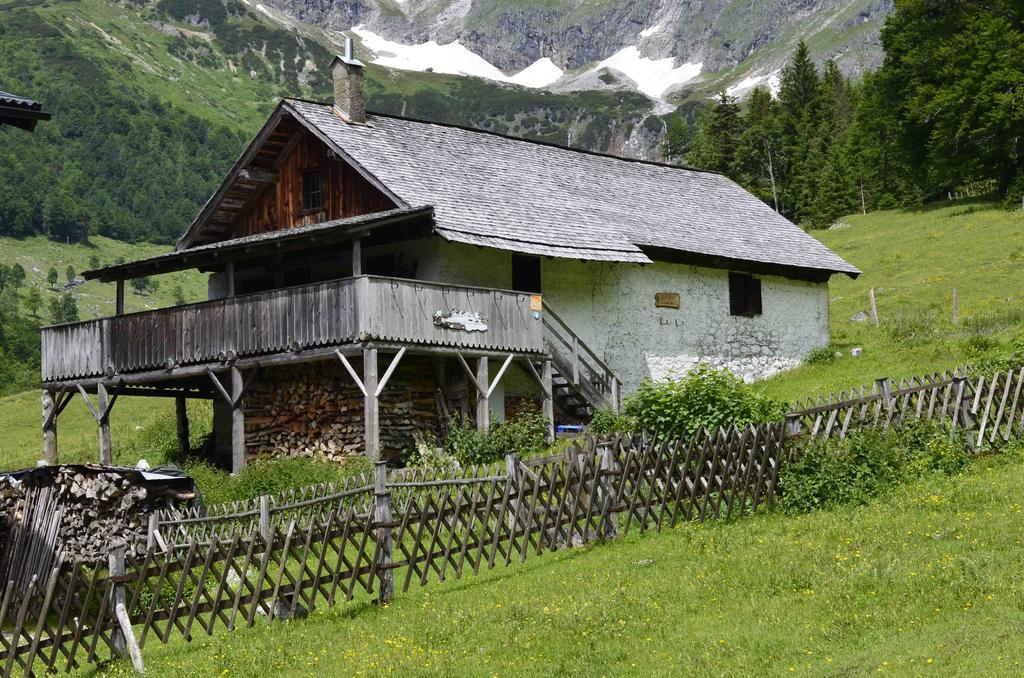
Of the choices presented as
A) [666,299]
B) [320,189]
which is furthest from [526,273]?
[320,189]

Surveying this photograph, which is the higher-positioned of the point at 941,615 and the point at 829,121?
the point at 829,121

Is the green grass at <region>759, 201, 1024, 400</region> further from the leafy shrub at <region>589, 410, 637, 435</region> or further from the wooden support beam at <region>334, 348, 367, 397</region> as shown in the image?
the wooden support beam at <region>334, 348, 367, 397</region>

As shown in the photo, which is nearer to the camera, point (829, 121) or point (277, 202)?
point (277, 202)

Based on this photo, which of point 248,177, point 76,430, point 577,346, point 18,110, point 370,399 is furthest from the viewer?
point 76,430

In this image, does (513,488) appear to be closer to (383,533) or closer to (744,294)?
(383,533)

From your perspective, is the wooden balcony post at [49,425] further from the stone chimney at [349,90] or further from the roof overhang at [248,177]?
the stone chimney at [349,90]

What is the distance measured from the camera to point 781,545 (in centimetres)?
1461

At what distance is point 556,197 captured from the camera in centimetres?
3188

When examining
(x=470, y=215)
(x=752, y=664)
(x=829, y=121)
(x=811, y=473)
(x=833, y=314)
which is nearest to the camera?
(x=752, y=664)

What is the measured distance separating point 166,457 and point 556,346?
10.3 m

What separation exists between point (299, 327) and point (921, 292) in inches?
1037

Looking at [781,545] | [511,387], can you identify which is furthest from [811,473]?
[511,387]

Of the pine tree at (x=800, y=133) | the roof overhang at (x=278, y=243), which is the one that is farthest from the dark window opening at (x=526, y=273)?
the pine tree at (x=800, y=133)

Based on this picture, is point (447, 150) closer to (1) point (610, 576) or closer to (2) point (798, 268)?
(2) point (798, 268)
